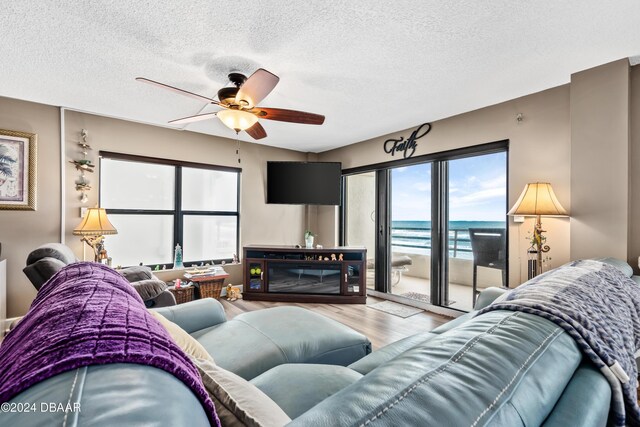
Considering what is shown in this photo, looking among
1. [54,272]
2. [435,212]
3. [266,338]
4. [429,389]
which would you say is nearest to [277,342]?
[266,338]

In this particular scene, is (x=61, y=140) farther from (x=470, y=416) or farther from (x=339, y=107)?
(x=470, y=416)

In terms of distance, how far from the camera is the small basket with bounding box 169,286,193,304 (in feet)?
11.7

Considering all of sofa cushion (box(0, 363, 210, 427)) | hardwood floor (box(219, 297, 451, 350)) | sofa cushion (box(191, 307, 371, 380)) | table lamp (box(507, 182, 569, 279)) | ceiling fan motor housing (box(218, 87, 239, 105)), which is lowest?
hardwood floor (box(219, 297, 451, 350))

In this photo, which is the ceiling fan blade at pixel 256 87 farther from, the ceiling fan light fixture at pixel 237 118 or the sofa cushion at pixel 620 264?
the sofa cushion at pixel 620 264

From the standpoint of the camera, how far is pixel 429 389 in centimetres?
49

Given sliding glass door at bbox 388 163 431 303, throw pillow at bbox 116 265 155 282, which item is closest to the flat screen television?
sliding glass door at bbox 388 163 431 303

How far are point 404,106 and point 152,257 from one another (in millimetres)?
3798

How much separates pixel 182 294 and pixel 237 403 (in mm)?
3487

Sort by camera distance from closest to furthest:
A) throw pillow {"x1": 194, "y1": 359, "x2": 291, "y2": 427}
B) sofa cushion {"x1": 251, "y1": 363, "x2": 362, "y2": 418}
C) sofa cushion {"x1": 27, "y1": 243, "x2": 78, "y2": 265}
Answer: throw pillow {"x1": 194, "y1": 359, "x2": 291, "y2": 427}, sofa cushion {"x1": 251, "y1": 363, "x2": 362, "y2": 418}, sofa cushion {"x1": 27, "y1": 243, "x2": 78, "y2": 265}

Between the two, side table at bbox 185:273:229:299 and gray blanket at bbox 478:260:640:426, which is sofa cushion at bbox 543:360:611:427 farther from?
side table at bbox 185:273:229:299

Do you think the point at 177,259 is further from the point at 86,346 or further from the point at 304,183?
the point at 86,346

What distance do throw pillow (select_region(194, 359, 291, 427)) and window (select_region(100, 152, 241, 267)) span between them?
3.85 m

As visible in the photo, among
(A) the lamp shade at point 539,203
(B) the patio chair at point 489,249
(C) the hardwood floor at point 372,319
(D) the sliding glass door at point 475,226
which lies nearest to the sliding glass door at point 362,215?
(C) the hardwood floor at point 372,319

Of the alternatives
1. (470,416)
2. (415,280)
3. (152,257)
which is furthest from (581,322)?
(152,257)
